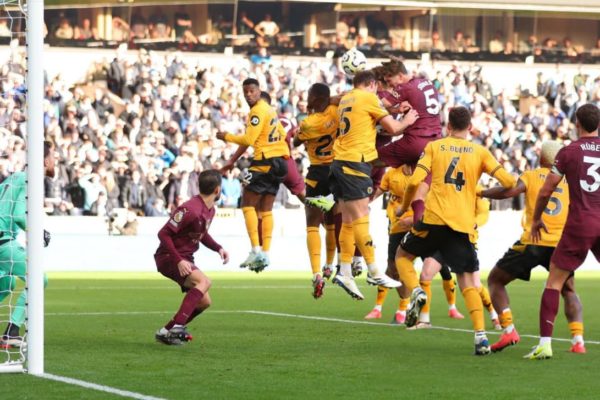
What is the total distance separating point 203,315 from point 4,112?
10.8 meters

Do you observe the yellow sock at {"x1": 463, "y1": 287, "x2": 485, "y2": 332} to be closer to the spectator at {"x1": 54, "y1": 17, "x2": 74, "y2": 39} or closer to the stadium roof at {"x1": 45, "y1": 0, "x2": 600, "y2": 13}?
the spectator at {"x1": 54, "y1": 17, "x2": 74, "y2": 39}

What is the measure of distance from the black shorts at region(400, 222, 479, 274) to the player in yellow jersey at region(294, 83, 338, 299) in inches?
154

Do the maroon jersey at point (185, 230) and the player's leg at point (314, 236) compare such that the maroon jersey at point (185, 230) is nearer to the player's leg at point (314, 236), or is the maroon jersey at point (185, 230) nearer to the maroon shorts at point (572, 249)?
the maroon shorts at point (572, 249)

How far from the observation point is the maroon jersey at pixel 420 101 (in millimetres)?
14227

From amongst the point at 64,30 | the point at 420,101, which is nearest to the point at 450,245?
the point at 420,101

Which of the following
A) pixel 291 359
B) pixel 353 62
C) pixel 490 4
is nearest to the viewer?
pixel 291 359

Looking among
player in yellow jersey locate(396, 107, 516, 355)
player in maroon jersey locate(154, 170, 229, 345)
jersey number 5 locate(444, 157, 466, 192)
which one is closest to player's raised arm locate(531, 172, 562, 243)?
player in yellow jersey locate(396, 107, 516, 355)

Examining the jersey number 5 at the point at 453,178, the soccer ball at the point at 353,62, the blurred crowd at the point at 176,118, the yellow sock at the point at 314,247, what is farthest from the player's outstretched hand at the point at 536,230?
the blurred crowd at the point at 176,118

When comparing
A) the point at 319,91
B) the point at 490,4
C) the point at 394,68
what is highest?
the point at 490,4

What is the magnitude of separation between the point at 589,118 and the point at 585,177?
1.62ft

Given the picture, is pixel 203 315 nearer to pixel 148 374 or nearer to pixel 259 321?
pixel 259 321

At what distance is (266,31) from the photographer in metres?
40.0

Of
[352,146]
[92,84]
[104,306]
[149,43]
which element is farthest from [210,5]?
[352,146]

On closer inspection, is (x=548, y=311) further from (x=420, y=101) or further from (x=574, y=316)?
(x=420, y=101)
